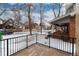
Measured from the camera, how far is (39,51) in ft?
5.58

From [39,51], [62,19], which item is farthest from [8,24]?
[62,19]

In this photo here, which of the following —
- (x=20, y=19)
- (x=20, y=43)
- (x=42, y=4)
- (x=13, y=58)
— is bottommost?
(x=13, y=58)

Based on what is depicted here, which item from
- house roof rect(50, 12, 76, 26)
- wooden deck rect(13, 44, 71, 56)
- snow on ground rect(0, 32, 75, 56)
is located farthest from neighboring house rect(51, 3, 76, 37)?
wooden deck rect(13, 44, 71, 56)

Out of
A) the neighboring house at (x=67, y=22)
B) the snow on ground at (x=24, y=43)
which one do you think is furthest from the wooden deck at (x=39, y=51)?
the neighboring house at (x=67, y=22)

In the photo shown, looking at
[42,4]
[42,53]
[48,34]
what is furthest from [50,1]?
[42,53]

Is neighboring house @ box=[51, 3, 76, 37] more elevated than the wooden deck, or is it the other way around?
neighboring house @ box=[51, 3, 76, 37]

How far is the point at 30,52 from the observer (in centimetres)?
170

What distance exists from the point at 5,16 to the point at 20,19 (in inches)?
6.6

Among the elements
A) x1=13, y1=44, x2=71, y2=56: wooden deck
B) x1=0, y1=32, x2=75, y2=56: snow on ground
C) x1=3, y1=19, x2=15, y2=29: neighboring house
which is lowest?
x1=13, y1=44, x2=71, y2=56: wooden deck

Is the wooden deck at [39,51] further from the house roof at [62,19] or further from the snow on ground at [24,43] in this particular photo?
the house roof at [62,19]

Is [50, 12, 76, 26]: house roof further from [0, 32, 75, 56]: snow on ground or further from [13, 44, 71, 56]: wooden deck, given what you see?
[13, 44, 71, 56]: wooden deck

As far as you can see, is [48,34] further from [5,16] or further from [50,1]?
[5,16]

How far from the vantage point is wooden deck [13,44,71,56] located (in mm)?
1688

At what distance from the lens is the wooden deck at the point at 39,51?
169 cm
